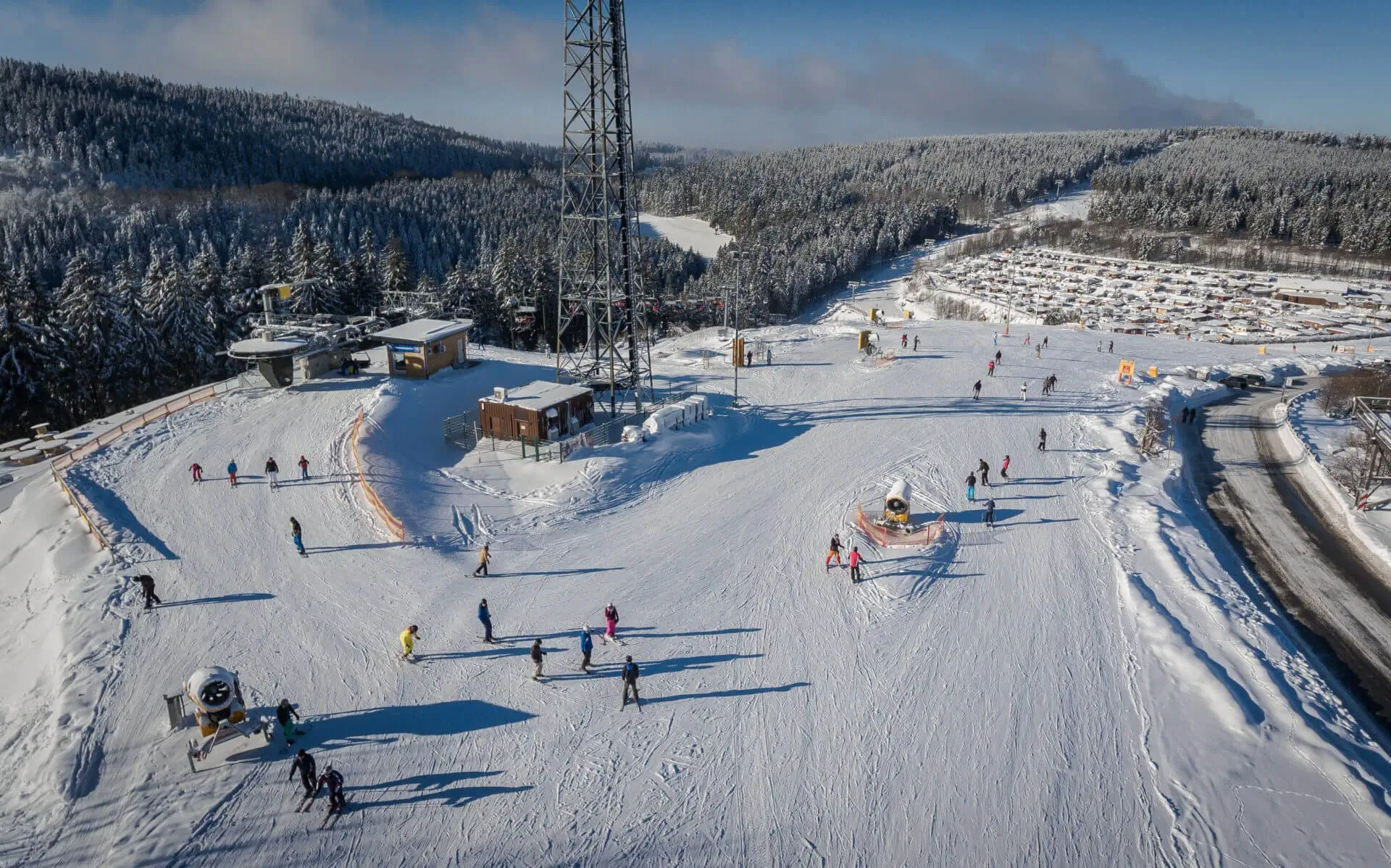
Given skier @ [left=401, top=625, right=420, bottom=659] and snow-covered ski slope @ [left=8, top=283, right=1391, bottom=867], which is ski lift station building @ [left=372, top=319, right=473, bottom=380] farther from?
skier @ [left=401, top=625, right=420, bottom=659]

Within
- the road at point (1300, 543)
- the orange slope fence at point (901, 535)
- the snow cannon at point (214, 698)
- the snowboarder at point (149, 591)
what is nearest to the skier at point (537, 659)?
the snow cannon at point (214, 698)

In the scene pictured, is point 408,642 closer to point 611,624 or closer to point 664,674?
point 611,624

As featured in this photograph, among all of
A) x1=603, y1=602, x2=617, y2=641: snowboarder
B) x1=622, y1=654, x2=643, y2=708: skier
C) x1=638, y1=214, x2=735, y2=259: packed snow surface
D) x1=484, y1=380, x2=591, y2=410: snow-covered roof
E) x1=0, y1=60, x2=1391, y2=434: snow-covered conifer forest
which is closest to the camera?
x1=622, y1=654, x2=643, y2=708: skier

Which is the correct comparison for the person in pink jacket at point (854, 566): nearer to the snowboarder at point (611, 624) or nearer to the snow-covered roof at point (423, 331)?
the snowboarder at point (611, 624)

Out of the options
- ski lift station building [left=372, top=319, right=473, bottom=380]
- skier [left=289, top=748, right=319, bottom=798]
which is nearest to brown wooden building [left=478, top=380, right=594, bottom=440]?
ski lift station building [left=372, top=319, right=473, bottom=380]

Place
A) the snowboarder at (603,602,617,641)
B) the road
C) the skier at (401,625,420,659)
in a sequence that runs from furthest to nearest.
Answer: the road
the snowboarder at (603,602,617,641)
the skier at (401,625,420,659)

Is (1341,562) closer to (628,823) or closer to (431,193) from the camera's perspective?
(628,823)

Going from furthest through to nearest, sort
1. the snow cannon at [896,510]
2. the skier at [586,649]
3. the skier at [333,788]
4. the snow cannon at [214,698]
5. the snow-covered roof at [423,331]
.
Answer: the snow-covered roof at [423,331] → the snow cannon at [896,510] → the skier at [586,649] → the snow cannon at [214,698] → the skier at [333,788]
